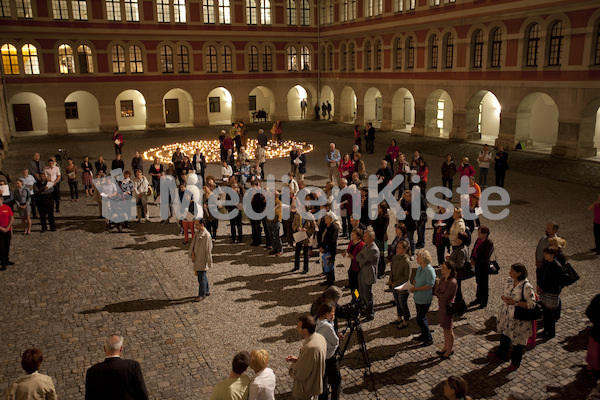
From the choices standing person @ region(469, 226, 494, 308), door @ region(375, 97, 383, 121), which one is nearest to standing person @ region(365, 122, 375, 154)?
door @ region(375, 97, 383, 121)

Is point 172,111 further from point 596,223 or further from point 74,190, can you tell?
point 596,223

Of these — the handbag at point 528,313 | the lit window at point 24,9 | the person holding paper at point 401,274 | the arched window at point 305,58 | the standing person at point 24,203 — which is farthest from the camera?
the arched window at point 305,58

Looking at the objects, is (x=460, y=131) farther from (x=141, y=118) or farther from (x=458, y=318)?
(x=141, y=118)

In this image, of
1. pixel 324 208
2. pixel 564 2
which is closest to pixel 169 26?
pixel 564 2

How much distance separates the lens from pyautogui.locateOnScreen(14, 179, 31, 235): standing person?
14.9 m

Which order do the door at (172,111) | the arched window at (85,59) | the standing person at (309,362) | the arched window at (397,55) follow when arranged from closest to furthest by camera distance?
the standing person at (309,362), the arched window at (397,55), the arched window at (85,59), the door at (172,111)

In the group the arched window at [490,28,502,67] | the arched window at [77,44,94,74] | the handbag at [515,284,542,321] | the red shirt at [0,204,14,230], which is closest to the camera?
the handbag at [515,284,542,321]

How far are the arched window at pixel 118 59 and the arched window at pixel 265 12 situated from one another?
11573 millimetres

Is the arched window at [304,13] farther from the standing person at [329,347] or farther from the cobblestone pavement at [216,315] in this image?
the standing person at [329,347]

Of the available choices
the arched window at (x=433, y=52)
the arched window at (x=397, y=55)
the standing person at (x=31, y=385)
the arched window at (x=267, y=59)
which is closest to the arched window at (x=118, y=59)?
the arched window at (x=267, y=59)

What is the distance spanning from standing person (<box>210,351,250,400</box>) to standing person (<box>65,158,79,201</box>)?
49.7ft

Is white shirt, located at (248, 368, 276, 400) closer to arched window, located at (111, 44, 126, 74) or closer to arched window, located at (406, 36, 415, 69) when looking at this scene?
arched window, located at (406, 36, 415, 69)

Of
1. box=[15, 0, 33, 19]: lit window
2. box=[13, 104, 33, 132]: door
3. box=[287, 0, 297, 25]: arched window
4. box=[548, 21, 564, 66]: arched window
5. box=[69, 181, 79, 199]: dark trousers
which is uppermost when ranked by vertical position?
box=[287, 0, 297, 25]: arched window

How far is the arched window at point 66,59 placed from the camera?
1448 inches
